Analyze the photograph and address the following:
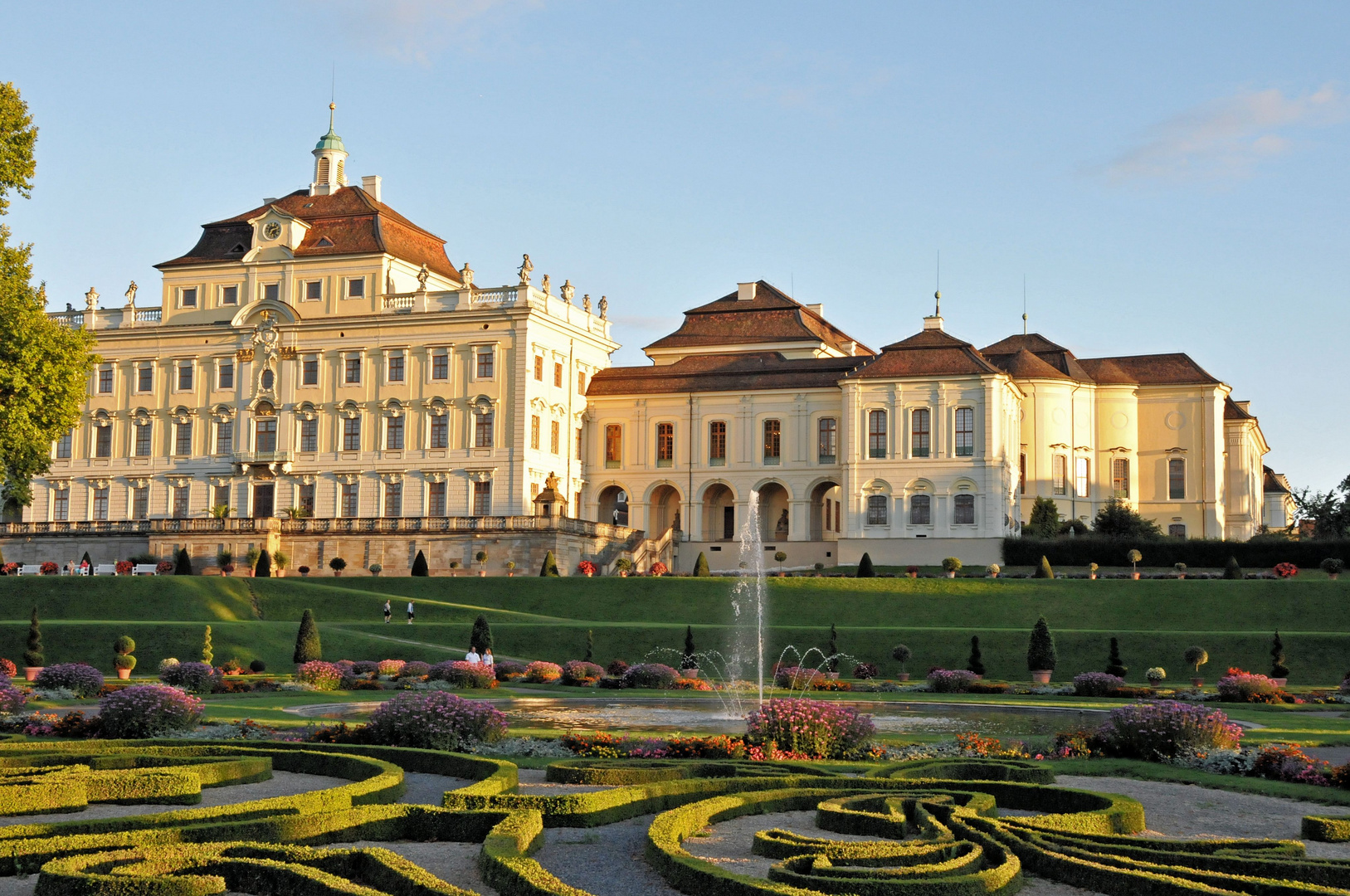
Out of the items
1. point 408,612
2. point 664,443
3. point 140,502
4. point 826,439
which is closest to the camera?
point 408,612

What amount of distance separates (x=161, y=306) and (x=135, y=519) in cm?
924

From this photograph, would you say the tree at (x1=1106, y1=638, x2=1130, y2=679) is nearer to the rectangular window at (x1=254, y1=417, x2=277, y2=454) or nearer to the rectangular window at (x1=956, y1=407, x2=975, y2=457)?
the rectangular window at (x1=956, y1=407, x2=975, y2=457)

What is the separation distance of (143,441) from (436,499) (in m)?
13.5

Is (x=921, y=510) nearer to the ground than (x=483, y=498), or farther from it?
nearer to the ground

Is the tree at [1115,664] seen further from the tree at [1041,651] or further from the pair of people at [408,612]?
the pair of people at [408,612]

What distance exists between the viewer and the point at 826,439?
58.6 metres

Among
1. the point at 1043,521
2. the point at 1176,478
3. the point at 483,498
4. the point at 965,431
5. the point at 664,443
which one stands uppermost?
the point at 965,431

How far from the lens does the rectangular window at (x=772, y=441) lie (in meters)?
59.1

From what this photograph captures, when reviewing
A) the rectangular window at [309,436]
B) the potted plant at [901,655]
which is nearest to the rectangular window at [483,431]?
the rectangular window at [309,436]

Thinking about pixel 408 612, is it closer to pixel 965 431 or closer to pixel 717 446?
pixel 717 446

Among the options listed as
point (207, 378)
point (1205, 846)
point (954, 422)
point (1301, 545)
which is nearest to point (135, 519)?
point (207, 378)

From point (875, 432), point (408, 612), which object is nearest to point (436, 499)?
point (875, 432)

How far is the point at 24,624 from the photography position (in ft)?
107

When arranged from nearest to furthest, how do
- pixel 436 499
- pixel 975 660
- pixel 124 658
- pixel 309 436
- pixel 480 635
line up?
pixel 124 658, pixel 480 635, pixel 975 660, pixel 436 499, pixel 309 436
